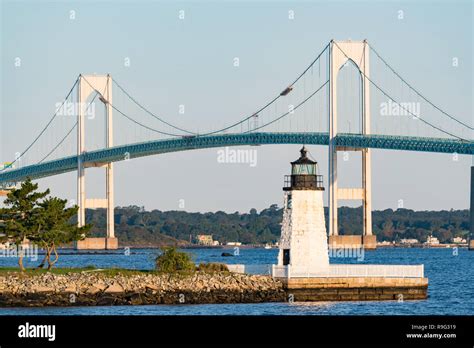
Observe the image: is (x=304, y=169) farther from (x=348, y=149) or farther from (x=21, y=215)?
(x=348, y=149)

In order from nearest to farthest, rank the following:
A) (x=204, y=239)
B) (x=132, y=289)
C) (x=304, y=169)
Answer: (x=132, y=289) → (x=304, y=169) → (x=204, y=239)

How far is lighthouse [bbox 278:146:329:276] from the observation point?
35344mm

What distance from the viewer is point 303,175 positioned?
1395 inches

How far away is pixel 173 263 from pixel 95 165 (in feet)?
188

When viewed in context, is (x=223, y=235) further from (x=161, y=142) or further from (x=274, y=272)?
(x=274, y=272)

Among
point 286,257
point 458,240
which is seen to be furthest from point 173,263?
point 458,240

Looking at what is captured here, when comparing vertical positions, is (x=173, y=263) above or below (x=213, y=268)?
above

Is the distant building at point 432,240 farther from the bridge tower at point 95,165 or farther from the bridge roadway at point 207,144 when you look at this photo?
the bridge roadway at point 207,144

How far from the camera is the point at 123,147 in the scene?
88.2 meters

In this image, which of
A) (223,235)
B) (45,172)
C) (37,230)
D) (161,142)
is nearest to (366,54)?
(161,142)

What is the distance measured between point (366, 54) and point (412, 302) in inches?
2253

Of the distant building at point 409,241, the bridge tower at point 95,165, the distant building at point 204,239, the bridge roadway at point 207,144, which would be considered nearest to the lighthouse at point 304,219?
the bridge roadway at point 207,144

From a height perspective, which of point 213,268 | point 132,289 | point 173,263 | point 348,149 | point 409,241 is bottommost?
point 132,289

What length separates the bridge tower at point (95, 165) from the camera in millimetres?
92875
